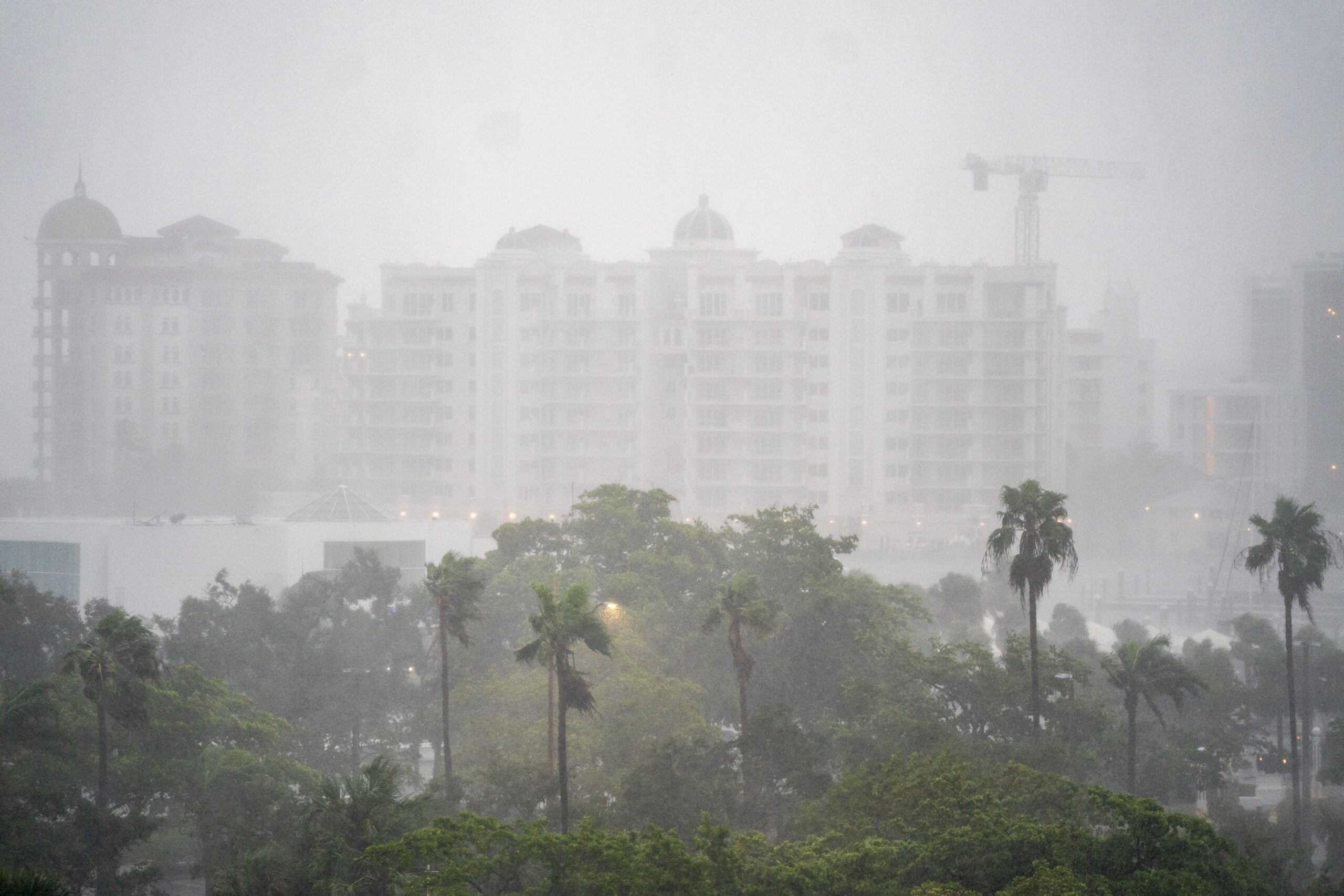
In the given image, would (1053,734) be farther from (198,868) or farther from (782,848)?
(198,868)

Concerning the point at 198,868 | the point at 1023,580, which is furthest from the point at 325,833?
the point at 1023,580

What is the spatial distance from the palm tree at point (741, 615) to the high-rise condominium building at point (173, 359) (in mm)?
143604

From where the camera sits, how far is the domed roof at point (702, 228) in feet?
529

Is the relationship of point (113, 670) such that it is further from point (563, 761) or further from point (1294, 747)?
point (1294, 747)

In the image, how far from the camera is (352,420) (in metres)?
161

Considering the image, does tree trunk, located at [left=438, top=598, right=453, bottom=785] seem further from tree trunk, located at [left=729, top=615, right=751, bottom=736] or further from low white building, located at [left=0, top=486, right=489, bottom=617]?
low white building, located at [left=0, top=486, right=489, bottom=617]

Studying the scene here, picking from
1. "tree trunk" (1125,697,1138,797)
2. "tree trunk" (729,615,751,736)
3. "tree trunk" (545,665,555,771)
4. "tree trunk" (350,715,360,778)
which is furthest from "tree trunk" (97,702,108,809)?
"tree trunk" (1125,697,1138,797)

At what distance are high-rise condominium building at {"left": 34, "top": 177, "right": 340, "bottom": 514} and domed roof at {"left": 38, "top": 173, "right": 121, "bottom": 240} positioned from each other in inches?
7.9

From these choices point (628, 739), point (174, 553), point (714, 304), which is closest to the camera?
point (628, 739)

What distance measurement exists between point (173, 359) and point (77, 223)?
74.2ft

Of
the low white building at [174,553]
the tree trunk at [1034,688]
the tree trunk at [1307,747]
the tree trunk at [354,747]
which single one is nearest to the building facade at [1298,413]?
the low white building at [174,553]

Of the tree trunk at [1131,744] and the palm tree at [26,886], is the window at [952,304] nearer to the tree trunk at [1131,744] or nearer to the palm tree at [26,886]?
the tree trunk at [1131,744]

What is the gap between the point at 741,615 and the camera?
37875 millimetres

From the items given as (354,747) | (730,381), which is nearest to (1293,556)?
(354,747)
